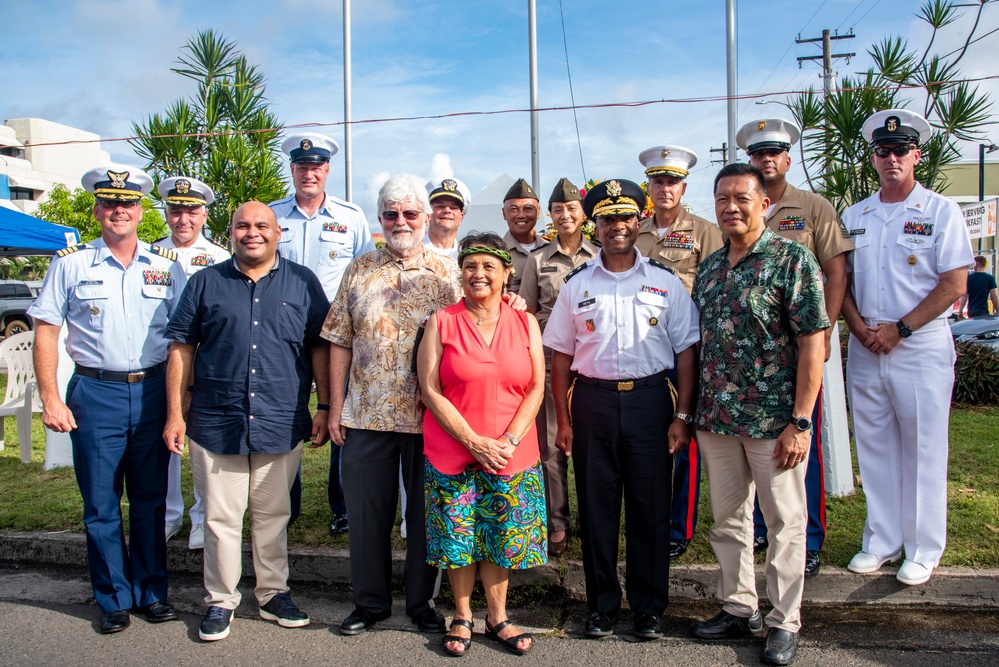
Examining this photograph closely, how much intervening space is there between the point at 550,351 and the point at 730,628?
70.8 inches

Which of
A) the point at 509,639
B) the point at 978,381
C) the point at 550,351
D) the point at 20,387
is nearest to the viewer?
the point at 509,639

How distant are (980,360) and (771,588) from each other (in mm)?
6372

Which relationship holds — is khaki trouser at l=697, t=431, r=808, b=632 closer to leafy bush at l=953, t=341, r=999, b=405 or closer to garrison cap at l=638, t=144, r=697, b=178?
garrison cap at l=638, t=144, r=697, b=178

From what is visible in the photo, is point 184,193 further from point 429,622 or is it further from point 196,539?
point 429,622

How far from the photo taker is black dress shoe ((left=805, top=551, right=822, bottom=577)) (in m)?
3.86

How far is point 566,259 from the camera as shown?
470cm

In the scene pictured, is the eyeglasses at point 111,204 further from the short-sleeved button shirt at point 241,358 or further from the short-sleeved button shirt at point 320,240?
the short-sleeved button shirt at point 320,240

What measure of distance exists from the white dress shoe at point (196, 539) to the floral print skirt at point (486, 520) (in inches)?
73.5

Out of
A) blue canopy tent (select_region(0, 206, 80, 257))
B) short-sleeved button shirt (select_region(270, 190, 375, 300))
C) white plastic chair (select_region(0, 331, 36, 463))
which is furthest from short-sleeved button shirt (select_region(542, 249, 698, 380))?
blue canopy tent (select_region(0, 206, 80, 257))

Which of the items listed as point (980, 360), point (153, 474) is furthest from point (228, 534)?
point (980, 360)

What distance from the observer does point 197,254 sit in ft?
16.7

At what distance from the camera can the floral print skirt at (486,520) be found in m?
3.42

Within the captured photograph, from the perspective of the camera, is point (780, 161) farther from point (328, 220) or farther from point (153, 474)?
point (153, 474)

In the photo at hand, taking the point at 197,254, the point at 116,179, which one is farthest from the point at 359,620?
the point at 197,254
